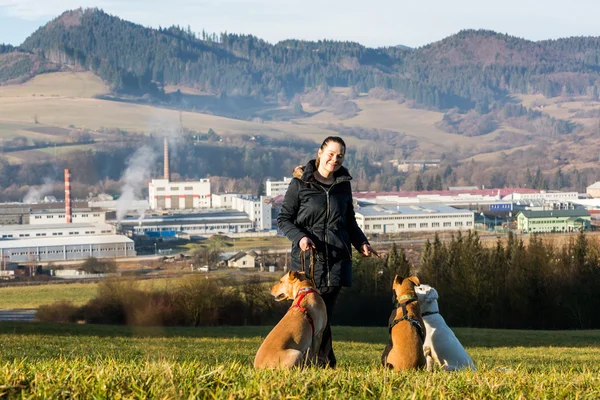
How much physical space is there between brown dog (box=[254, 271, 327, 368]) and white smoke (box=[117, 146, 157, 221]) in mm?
A: 64446

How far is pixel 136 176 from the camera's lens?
97.4 metres

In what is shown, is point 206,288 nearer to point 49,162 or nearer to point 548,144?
point 49,162

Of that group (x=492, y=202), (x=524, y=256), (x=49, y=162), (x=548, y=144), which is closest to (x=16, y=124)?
(x=49, y=162)

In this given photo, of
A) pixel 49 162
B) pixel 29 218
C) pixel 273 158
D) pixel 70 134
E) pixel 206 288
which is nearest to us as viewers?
pixel 206 288

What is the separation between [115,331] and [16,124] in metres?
107

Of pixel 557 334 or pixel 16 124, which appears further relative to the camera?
pixel 16 124

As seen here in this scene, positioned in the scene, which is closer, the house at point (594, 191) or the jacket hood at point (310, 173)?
the jacket hood at point (310, 173)

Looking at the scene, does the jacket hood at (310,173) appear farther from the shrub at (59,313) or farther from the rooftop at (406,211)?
the rooftop at (406,211)

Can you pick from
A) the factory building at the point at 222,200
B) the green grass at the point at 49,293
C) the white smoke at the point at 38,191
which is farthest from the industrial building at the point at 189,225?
the white smoke at the point at 38,191

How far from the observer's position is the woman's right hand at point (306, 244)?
4375mm

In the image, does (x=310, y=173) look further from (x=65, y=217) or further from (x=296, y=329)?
(x=65, y=217)

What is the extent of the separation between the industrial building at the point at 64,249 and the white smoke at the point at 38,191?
37763 mm

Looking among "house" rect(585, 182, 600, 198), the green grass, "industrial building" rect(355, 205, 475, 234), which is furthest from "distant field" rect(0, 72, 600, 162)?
the green grass

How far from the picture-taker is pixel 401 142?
153 metres
